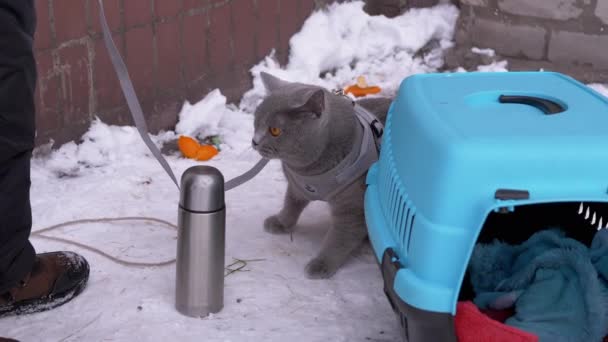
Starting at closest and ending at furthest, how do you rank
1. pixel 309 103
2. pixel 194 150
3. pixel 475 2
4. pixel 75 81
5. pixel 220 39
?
pixel 309 103 → pixel 75 81 → pixel 194 150 → pixel 220 39 → pixel 475 2

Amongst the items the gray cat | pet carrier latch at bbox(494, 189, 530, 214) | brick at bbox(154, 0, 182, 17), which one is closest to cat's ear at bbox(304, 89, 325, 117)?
the gray cat

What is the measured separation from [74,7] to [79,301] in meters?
1.14

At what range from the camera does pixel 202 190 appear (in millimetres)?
1702

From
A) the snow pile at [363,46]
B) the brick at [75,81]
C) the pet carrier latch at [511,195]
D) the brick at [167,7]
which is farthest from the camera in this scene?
the snow pile at [363,46]

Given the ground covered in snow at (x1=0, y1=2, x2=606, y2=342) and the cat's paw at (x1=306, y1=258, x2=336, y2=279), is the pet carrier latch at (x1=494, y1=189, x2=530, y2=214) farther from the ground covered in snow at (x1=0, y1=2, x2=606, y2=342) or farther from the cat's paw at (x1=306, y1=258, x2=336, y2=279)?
the cat's paw at (x1=306, y1=258, x2=336, y2=279)

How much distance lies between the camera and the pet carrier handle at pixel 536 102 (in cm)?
167

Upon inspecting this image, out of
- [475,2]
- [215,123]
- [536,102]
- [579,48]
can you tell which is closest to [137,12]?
[215,123]

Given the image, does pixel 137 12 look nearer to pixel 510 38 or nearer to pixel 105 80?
pixel 105 80

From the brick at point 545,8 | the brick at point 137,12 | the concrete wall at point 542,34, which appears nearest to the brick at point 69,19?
the brick at point 137,12

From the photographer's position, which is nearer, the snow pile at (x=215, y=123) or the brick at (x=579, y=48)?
the snow pile at (x=215, y=123)

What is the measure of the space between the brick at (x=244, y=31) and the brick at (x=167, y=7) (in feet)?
1.07

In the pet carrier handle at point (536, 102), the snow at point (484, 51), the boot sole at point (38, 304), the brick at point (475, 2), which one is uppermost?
the pet carrier handle at point (536, 102)

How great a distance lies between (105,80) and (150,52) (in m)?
0.23

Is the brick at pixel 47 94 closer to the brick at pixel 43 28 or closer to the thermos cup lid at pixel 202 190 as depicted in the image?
the brick at pixel 43 28
